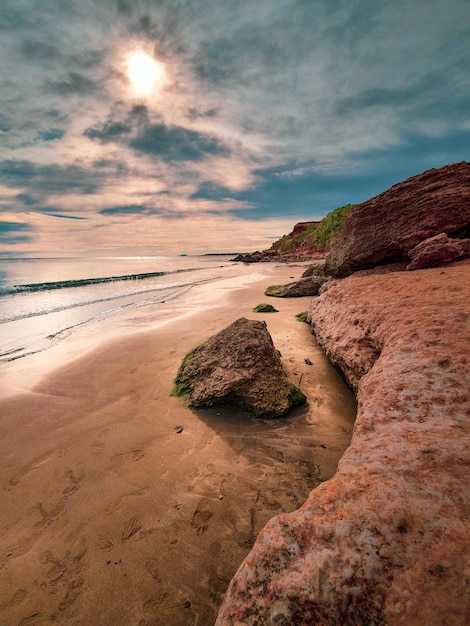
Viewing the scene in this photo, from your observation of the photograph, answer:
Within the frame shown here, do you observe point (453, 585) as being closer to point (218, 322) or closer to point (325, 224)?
point (218, 322)

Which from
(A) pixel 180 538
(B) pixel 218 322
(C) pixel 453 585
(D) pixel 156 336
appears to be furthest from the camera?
(B) pixel 218 322

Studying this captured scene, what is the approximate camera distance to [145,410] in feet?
14.6

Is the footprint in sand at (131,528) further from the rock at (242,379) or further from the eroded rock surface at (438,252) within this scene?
the eroded rock surface at (438,252)

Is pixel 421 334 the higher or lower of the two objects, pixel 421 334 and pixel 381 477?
the higher

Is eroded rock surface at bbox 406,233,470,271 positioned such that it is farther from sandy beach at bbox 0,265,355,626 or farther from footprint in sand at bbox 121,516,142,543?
footprint in sand at bbox 121,516,142,543

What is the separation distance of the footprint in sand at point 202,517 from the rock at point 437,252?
231 inches

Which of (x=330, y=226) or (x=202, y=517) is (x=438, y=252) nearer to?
(x=202, y=517)

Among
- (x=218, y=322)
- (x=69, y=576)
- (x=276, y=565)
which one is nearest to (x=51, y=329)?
(x=218, y=322)

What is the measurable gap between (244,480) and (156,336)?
5521 mm

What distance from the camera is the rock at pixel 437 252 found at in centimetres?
559

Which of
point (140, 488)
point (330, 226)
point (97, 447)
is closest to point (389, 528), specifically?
point (140, 488)

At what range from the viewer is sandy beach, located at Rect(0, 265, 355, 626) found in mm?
2143

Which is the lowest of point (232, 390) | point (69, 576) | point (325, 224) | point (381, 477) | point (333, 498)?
point (69, 576)

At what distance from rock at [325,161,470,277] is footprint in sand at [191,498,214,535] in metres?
7.09
